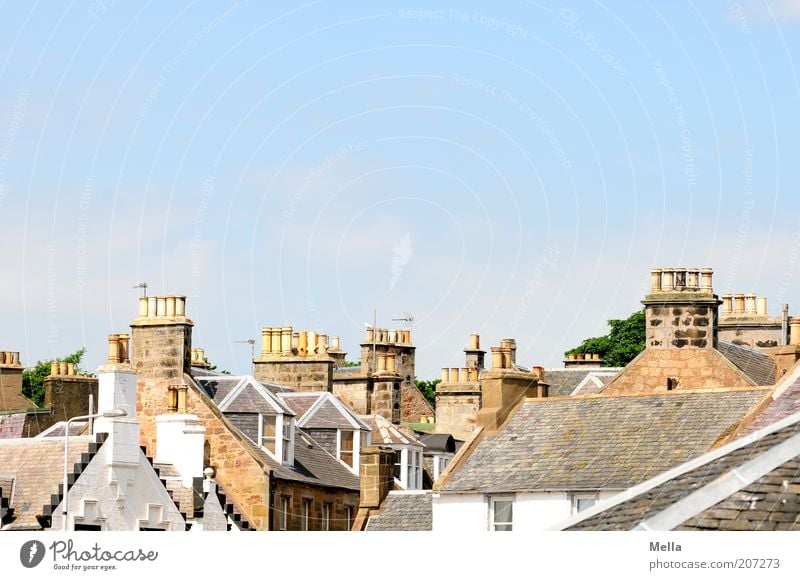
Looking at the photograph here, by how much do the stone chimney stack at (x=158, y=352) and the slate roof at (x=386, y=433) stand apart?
932 cm

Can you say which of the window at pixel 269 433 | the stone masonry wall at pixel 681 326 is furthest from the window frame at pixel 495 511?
the window at pixel 269 433

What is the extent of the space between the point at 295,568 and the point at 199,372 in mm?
46642

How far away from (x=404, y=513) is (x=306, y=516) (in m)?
8.51

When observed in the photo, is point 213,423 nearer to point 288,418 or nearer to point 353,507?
point 288,418

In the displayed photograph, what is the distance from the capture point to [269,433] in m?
59.9

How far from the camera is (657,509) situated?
62.7ft

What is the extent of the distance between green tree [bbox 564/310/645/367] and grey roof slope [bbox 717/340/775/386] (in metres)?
44.6

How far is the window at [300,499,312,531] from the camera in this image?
59534 millimetres

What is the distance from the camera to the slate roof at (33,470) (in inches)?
1780

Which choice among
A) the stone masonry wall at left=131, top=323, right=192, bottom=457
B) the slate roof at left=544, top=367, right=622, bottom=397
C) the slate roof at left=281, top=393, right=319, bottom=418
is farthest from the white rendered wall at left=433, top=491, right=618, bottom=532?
the slate roof at left=544, top=367, right=622, bottom=397

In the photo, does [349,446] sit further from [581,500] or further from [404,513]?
[581,500]

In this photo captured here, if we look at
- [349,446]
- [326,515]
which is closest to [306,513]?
[326,515]

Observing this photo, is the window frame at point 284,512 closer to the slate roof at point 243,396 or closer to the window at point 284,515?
the window at point 284,515

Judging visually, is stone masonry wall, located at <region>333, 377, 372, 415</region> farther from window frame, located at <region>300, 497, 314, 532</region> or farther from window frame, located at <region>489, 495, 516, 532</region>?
window frame, located at <region>489, 495, 516, 532</region>
